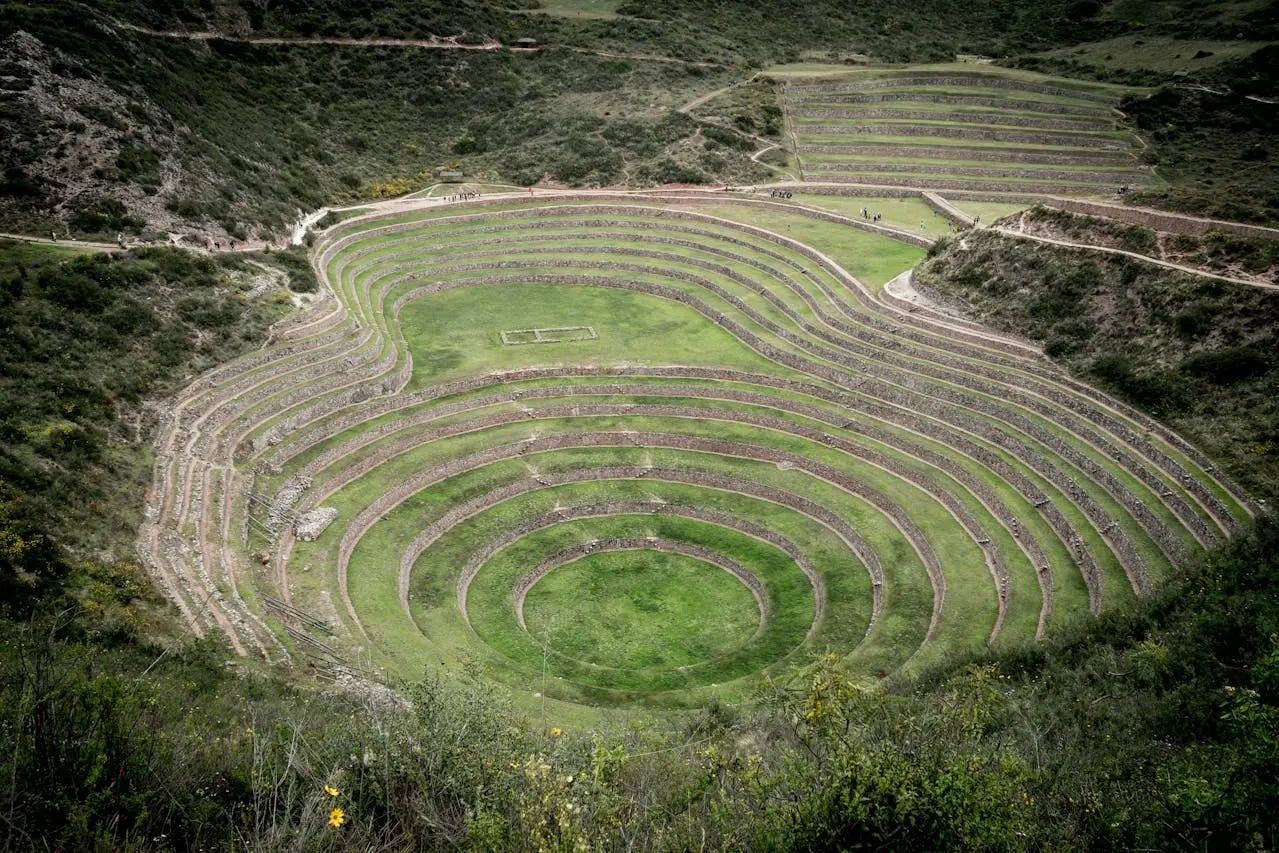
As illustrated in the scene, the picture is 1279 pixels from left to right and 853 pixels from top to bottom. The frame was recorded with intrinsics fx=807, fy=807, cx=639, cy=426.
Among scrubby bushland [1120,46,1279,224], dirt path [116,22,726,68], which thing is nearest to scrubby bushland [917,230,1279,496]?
scrubby bushland [1120,46,1279,224]

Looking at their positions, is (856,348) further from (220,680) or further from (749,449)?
(220,680)

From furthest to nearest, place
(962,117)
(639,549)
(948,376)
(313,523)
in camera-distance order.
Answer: (962,117) → (948,376) → (639,549) → (313,523)

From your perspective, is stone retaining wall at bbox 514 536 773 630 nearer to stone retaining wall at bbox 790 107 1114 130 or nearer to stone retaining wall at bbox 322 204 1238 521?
stone retaining wall at bbox 322 204 1238 521

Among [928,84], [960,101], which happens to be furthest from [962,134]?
[928,84]

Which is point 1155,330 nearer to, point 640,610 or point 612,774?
point 640,610

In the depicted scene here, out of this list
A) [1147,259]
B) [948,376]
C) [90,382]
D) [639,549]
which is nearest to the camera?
[90,382]
